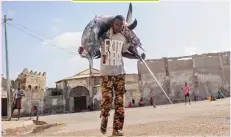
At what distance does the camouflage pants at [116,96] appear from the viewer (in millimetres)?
4062

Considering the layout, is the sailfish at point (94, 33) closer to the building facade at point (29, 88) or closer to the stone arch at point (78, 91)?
the building facade at point (29, 88)

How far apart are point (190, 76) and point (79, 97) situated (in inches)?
429

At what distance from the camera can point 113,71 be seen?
13.4 ft

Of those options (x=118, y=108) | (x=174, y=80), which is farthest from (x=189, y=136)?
(x=174, y=80)

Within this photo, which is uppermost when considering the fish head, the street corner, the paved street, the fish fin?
the fish fin

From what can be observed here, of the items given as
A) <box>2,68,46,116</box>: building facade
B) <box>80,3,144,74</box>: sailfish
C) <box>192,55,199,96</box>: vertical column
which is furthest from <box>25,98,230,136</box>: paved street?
<box>2,68,46,116</box>: building facade

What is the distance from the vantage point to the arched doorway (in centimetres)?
3185

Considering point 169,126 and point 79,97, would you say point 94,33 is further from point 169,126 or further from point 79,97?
point 79,97

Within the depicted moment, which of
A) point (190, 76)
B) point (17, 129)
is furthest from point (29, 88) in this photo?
point (17, 129)

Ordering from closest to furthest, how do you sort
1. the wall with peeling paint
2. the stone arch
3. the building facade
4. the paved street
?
the paved street
the wall with peeling paint
the building facade
the stone arch

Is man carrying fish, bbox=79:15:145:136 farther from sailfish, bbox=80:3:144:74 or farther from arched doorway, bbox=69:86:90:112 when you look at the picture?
arched doorway, bbox=69:86:90:112

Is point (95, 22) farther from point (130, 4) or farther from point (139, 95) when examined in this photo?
point (139, 95)

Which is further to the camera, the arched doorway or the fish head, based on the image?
the arched doorway

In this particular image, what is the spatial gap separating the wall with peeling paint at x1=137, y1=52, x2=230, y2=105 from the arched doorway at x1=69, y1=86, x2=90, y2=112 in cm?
618
